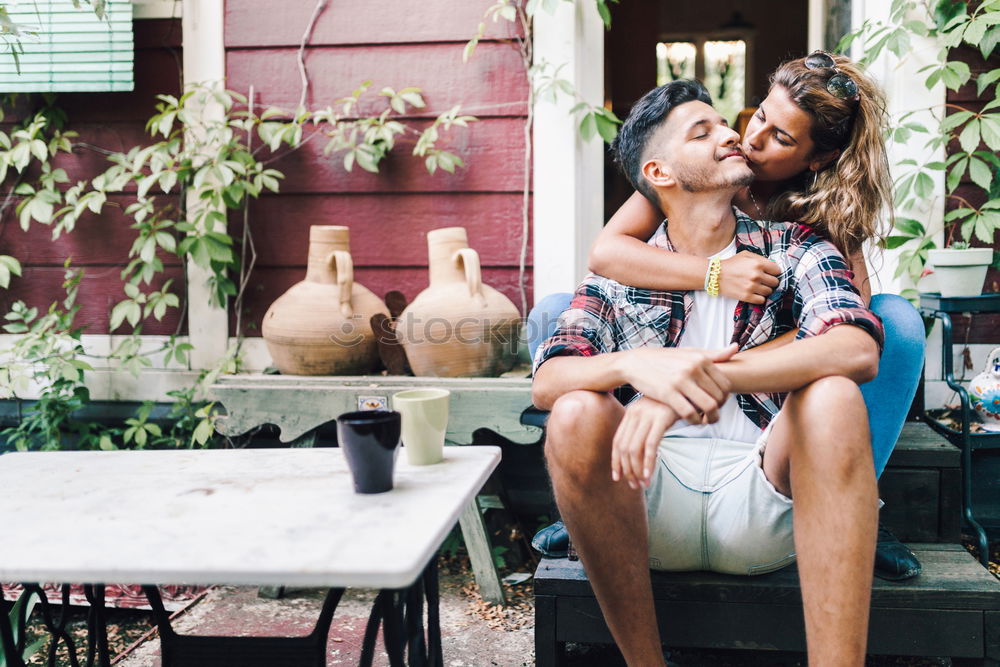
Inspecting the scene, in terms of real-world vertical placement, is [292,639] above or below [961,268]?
below

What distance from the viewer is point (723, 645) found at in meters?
1.50

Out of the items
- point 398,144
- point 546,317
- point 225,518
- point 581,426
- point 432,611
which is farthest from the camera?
point 398,144

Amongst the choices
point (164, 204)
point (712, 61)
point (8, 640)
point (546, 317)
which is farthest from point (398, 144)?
point (712, 61)

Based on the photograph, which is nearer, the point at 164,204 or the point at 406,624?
the point at 406,624

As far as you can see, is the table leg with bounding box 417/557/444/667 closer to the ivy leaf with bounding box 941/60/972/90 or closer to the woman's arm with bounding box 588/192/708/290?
the woman's arm with bounding box 588/192/708/290

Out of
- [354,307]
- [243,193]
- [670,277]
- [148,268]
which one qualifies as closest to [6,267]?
[148,268]

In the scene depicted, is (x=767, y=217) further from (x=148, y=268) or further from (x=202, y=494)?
(x=148, y=268)

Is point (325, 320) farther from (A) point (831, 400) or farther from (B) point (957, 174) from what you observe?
(B) point (957, 174)

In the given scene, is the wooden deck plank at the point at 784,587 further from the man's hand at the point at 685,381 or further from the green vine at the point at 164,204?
the green vine at the point at 164,204

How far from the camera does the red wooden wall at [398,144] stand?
2.53 m

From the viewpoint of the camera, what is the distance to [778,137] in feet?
5.51

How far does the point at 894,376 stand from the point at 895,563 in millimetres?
335

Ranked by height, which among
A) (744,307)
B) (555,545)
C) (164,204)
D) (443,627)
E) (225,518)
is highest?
(164,204)

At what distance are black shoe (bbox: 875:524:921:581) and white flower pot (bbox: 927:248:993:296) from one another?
879 mm
